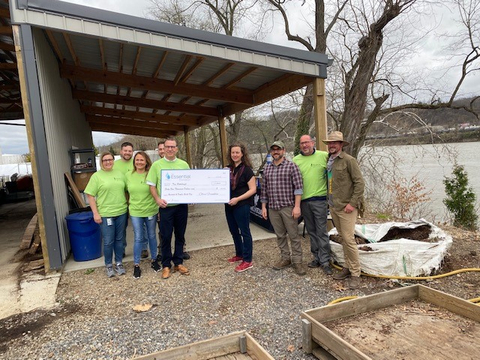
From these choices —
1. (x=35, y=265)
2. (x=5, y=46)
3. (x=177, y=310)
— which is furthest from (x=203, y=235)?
(x=5, y=46)

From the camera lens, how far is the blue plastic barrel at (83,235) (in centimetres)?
477

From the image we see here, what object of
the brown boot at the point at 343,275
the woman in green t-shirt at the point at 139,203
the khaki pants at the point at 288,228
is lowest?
the brown boot at the point at 343,275

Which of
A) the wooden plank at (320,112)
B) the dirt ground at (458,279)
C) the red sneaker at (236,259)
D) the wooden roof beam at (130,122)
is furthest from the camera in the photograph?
the wooden roof beam at (130,122)

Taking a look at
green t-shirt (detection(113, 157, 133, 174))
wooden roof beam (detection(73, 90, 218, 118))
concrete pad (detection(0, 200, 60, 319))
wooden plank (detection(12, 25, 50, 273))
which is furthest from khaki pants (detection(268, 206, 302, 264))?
wooden roof beam (detection(73, 90, 218, 118))

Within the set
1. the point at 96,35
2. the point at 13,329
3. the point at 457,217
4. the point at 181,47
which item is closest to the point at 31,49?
the point at 96,35

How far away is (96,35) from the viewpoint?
13.7 ft

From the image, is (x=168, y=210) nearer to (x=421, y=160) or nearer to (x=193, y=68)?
(x=193, y=68)

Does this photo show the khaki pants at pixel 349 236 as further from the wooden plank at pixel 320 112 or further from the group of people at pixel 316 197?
the wooden plank at pixel 320 112

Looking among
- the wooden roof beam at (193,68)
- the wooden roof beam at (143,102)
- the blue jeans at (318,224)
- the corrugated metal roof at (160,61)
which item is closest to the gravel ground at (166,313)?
the blue jeans at (318,224)

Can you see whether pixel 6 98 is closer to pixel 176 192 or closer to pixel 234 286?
pixel 176 192

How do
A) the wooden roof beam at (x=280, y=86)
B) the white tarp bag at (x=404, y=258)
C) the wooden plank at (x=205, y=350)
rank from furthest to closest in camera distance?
1. the wooden roof beam at (x=280, y=86)
2. the white tarp bag at (x=404, y=258)
3. the wooden plank at (x=205, y=350)

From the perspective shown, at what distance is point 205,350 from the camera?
2295mm

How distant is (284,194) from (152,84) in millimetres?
4395

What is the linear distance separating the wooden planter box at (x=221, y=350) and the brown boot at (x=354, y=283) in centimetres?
178
